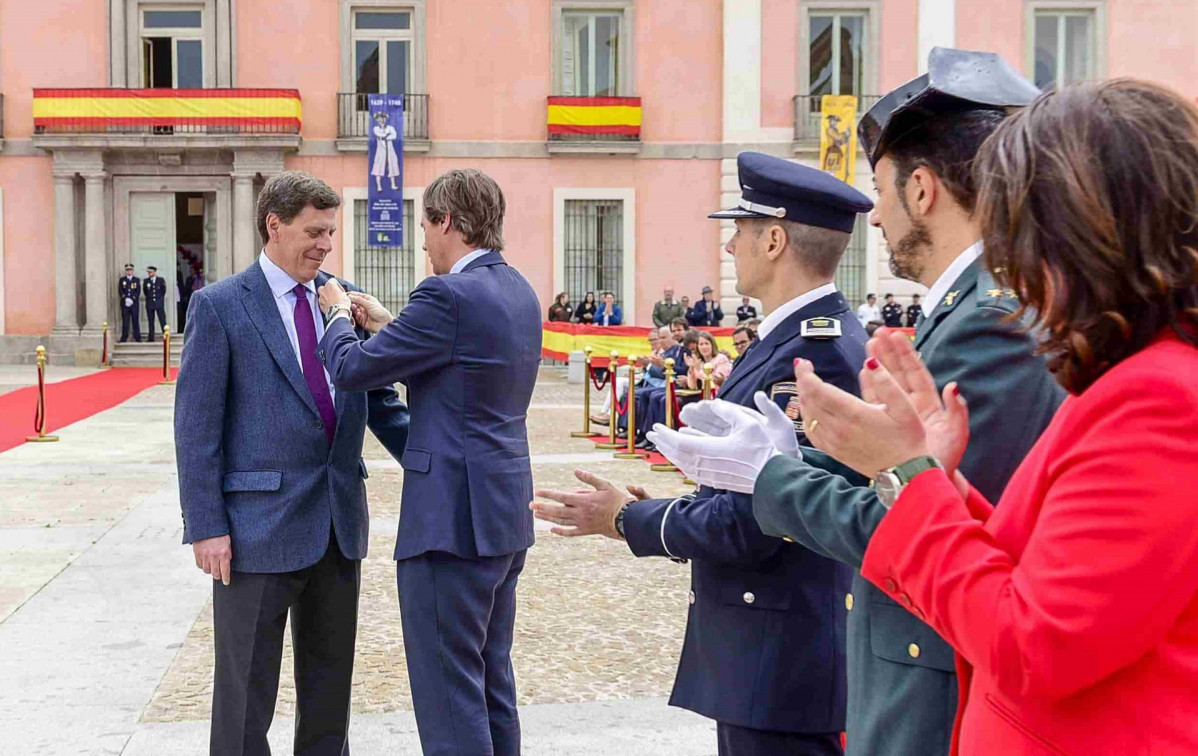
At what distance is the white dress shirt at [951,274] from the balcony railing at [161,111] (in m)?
24.5

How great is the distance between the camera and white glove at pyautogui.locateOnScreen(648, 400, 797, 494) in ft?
6.93

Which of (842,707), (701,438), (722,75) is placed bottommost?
(842,707)

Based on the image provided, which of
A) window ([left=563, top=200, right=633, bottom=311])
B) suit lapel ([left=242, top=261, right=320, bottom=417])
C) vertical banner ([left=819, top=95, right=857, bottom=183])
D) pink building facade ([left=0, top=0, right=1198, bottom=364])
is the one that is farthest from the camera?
window ([left=563, top=200, right=633, bottom=311])

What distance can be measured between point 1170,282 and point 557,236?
82.6 feet

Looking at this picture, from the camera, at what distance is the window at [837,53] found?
87.1ft

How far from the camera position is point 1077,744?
4.55 feet

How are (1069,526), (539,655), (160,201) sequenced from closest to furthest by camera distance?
(1069,526)
(539,655)
(160,201)

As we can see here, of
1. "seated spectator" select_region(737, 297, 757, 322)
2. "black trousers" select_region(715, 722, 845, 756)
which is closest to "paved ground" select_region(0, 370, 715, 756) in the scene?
"black trousers" select_region(715, 722, 845, 756)

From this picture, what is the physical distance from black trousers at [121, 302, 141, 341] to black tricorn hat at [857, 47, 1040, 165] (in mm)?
25116

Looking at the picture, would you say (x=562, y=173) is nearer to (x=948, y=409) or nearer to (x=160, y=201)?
(x=160, y=201)

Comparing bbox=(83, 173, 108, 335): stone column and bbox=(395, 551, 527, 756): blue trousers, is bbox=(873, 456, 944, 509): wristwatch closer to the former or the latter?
bbox=(395, 551, 527, 756): blue trousers

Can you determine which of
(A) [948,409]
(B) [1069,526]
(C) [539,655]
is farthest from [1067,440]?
(C) [539,655]

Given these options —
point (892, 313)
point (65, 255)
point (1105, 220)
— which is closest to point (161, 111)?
point (65, 255)

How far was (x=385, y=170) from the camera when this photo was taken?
25.3m
